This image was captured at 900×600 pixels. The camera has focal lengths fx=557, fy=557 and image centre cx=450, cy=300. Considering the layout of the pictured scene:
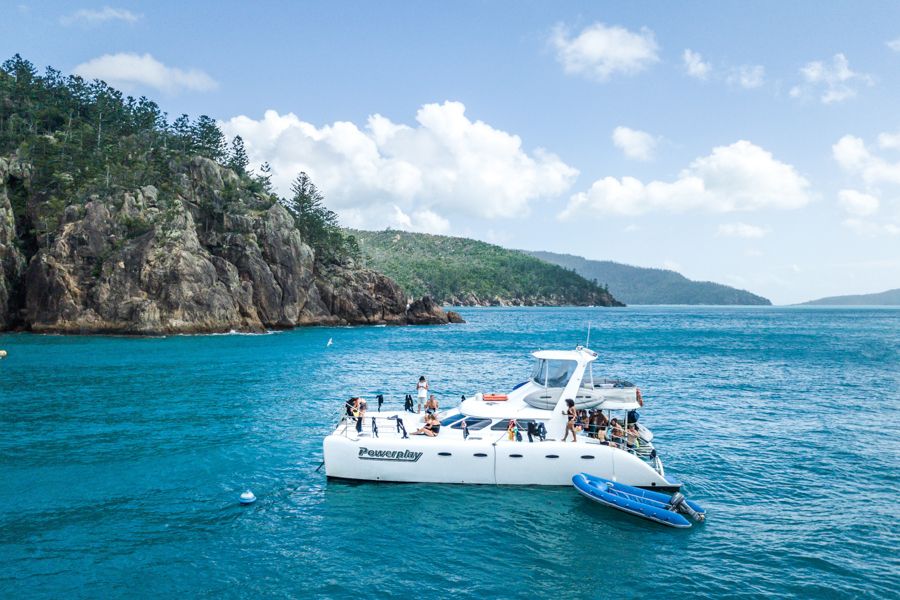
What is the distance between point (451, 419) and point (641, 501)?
7283mm

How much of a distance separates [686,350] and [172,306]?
6556 cm

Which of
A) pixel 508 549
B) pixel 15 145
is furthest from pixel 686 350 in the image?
pixel 15 145

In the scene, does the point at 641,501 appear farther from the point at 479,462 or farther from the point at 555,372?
the point at 555,372

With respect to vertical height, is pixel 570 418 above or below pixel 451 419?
above

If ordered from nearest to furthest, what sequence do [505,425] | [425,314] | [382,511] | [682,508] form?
1. [682,508]
2. [382,511]
3. [505,425]
4. [425,314]

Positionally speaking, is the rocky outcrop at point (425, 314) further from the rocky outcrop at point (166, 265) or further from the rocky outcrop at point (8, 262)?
the rocky outcrop at point (8, 262)

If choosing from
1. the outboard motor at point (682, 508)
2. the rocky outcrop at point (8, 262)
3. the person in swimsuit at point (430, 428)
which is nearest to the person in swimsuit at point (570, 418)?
the outboard motor at point (682, 508)

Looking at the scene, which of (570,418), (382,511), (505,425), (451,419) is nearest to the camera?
(382,511)

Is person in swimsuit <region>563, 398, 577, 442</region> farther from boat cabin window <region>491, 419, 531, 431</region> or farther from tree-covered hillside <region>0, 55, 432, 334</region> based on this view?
tree-covered hillside <region>0, 55, 432, 334</region>

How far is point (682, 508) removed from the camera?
56.4 feet

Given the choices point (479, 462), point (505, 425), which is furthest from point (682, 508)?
point (479, 462)

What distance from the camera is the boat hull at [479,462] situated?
19.0 metres

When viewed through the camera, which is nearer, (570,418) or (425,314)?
(570,418)

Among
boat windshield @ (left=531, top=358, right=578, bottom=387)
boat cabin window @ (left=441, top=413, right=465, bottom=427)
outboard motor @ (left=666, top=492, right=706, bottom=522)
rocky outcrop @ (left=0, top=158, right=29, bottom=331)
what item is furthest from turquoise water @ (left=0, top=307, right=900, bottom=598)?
rocky outcrop @ (left=0, top=158, right=29, bottom=331)
